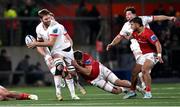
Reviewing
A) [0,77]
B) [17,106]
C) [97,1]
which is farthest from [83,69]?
[97,1]

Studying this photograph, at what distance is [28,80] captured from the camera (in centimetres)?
3123

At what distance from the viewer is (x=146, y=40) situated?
1892 cm

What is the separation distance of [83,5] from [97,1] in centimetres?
131

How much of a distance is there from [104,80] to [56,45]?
173 centimetres

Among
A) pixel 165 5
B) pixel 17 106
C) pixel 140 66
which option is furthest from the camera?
pixel 165 5

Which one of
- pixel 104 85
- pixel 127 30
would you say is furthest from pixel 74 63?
pixel 127 30

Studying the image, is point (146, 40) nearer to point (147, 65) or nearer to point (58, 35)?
point (147, 65)

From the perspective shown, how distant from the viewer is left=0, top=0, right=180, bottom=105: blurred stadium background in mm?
31078

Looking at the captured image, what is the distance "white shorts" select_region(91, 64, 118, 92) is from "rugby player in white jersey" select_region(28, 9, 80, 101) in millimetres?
1025

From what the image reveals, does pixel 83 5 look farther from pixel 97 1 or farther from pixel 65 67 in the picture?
pixel 65 67

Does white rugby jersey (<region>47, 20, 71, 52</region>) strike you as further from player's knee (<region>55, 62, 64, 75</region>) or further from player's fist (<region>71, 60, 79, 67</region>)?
player's knee (<region>55, 62, 64, 75</region>)

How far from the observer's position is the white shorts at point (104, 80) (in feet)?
63.6

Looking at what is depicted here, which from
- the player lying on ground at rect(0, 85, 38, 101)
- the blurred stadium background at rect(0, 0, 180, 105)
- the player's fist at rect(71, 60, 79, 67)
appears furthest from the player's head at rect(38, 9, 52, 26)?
the blurred stadium background at rect(0, 0, 180, 105)

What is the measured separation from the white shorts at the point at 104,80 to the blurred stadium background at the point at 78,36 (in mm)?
11116
